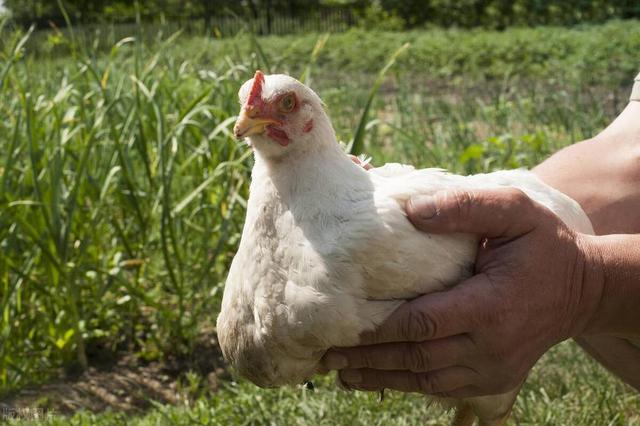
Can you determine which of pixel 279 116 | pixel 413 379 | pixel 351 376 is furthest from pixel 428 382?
pixel 279 116

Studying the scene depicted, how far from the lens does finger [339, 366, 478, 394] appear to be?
179 centimetres

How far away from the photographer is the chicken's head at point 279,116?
66.8 inches

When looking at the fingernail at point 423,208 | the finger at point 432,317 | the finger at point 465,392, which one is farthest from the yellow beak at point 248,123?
the finger at point 465,392

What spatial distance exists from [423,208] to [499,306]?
0.26 meters

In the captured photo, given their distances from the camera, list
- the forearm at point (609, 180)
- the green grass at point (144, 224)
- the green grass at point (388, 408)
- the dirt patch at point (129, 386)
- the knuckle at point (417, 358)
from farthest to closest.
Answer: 1. the dirt patch at point (129, 386)
2. the green grass at point (144, 224)
3. the green grass at point (388, 408)
4. the forearm at point (609, 180)
5. the knuckle at point (417, 358)

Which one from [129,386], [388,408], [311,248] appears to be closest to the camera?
[311,248]

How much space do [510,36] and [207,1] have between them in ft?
37.5

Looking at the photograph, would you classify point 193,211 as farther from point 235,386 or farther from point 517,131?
point 517,131

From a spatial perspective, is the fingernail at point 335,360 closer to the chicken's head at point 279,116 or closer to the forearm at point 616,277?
the chicken's head at point 279,116

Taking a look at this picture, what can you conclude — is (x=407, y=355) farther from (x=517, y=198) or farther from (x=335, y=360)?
(x=517, y=198)

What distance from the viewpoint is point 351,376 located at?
6.13ft

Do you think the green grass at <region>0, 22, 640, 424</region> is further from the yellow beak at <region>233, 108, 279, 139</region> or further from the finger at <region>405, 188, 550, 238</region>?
the yellow beak at <region>233, 108, 279, 139</region>

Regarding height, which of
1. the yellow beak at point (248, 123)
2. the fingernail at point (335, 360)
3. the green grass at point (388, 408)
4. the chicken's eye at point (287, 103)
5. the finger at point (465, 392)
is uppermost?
the chicken's eye at point (287, 103)

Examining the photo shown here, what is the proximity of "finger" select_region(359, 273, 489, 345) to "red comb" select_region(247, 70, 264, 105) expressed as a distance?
0.51 m
